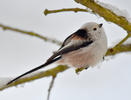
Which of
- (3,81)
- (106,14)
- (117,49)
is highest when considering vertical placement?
(106,14)

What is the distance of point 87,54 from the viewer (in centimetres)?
153

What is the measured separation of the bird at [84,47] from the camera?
150cm

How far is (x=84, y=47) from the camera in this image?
1.53 meters

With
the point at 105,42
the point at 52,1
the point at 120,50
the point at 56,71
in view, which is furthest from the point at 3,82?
the point at 52,1

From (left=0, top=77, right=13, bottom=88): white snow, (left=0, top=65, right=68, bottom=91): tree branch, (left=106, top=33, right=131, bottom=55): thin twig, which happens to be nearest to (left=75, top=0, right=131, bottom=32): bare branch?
(left=106, top=33, right=131, bottom=55): thin twig

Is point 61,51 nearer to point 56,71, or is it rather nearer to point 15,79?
point 56,71

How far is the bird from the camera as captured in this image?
1503 mm

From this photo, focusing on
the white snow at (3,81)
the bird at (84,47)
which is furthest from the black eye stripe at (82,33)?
the white snow at (3,81)

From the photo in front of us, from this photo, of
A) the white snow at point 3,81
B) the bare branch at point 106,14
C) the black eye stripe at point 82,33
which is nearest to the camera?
the bare branch at point 106,14

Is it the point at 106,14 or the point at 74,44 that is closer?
the point at 106,14

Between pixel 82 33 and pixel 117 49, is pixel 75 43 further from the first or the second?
pixel 117 49

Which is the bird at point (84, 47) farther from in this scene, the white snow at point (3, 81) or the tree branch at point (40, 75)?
the white snow at point (3, 81)

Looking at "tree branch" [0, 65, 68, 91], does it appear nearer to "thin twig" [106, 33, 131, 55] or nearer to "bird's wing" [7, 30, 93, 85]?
"bird's wing" [7, 30, 93, 85]


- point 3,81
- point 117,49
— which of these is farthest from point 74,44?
point 3,81
